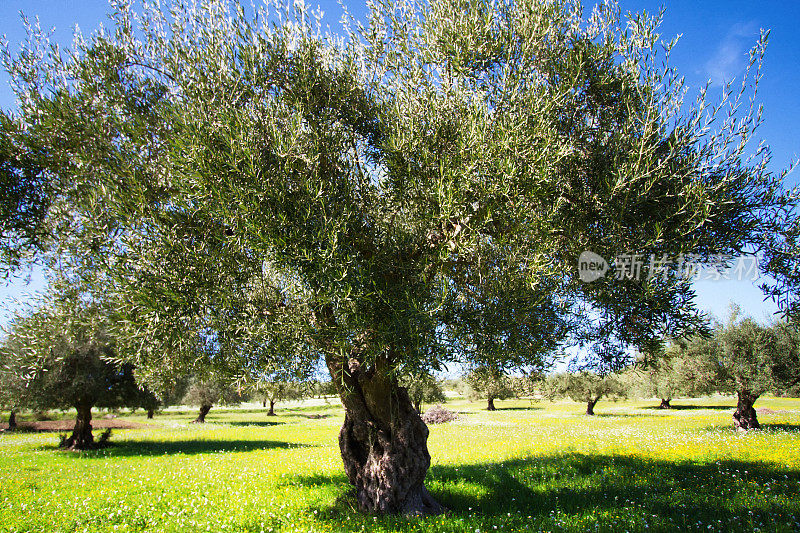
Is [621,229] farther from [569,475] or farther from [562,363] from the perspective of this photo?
[569,475]

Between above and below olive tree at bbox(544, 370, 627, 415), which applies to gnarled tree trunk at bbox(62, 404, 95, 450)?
above

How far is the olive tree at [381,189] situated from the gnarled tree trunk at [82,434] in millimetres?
21656

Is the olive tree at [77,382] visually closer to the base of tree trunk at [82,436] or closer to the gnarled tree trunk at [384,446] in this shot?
the base of tree trunk at [82,436]

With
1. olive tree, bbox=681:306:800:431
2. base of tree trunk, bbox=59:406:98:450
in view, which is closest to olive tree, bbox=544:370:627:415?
olive tree, bbox=681:306:800:431

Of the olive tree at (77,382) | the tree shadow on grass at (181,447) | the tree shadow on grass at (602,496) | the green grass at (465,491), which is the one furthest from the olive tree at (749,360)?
the olive tree at (77,382)

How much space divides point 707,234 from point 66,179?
14.0 m

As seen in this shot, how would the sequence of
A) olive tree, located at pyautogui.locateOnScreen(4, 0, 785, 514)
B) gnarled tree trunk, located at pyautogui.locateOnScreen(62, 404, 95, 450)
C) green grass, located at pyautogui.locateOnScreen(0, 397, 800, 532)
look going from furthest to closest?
gnarled tree trunk, located at pyautogui.locateOnScreen(62, 404, 95, 450)
green grass, located at pyautogui.locateOnScreen(0, 397, 800, 532)
olive tree, located at pyautogui.locateOnScreen(4, 0, 785, 514)

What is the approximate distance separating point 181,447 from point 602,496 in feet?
84.0

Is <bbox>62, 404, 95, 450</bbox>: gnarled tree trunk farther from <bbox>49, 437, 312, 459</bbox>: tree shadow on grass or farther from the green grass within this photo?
the green grass

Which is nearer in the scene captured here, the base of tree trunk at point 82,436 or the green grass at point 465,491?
the green grass at point 465,491

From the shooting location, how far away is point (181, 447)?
87.7ft

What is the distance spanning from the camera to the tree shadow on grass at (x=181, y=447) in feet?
78.5

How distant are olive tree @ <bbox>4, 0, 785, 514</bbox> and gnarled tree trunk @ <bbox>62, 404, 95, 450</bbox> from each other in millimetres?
21656

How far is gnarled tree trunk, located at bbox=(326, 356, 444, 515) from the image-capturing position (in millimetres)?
10227
